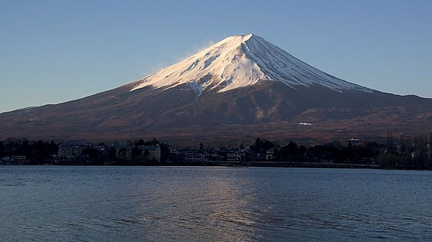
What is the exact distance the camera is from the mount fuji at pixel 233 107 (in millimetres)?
111512

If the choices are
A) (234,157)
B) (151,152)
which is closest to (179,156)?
(151,152)

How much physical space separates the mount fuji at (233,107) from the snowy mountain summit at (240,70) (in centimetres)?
20

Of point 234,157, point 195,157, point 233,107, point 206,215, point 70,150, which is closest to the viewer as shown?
point 206,215

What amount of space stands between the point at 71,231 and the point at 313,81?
134 metres

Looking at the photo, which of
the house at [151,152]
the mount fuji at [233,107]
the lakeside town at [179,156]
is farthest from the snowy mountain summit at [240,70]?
the house at [151,152]

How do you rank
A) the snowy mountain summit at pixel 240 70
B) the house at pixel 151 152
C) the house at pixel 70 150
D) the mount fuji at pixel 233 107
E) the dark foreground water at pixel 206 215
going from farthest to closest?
1. the snowy mountain summit at pixel 240 70
2. the mount fuji at pixel 233 107
3. the house at pixel 70 150
4. the house at pixel 151 152
5. the dark foreground water at pixel 206 215

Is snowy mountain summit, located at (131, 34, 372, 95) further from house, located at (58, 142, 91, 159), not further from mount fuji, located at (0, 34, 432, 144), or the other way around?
house, located at (58, 142, 91, 159)

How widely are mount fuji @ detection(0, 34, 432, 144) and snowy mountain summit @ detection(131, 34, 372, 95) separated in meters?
0.20

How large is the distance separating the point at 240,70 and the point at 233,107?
1778 centimetres

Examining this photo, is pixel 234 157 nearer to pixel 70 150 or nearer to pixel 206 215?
pixel 70 150

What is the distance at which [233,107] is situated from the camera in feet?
430

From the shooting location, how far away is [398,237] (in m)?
15.9

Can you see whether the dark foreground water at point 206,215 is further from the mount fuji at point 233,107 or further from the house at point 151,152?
the mount fuji at point 233,107

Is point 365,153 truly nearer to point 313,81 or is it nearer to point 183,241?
point 183,241
